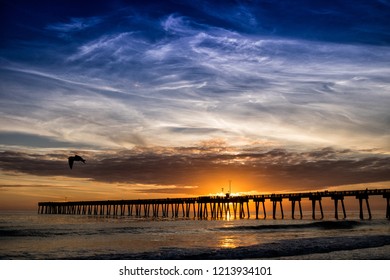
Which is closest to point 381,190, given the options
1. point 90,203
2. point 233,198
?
point 233,198

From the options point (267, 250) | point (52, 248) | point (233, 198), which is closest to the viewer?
point (267, 250)

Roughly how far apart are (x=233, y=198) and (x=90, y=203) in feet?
143

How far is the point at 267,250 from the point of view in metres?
20.8

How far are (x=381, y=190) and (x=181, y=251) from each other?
109ft
